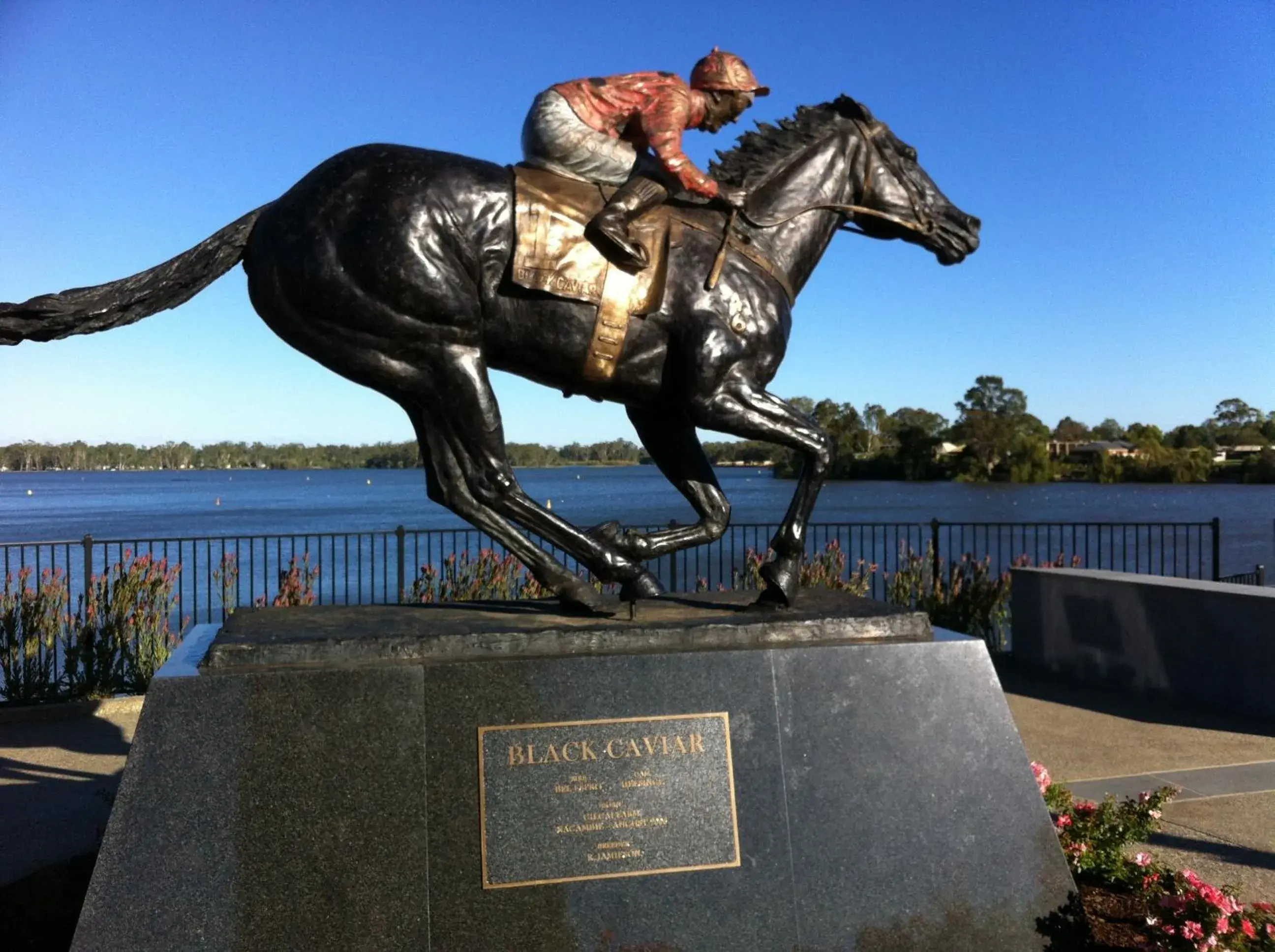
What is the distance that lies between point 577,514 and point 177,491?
91404 mm

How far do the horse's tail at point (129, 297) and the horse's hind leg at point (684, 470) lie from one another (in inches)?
78.3

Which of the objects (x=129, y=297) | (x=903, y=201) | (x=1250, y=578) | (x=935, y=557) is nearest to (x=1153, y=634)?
(x=935, y=557)

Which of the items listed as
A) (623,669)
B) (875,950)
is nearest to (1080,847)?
(875,950)

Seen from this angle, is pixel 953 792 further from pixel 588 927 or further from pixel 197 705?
pixel 197 705

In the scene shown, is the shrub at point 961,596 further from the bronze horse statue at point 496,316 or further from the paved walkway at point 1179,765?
the bronze horse statue at point 496,316

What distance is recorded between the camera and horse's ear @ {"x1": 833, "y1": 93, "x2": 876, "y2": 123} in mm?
5020

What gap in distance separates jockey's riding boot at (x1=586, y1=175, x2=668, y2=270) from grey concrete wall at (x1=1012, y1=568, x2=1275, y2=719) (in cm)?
620

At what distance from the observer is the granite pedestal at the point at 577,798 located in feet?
10.8

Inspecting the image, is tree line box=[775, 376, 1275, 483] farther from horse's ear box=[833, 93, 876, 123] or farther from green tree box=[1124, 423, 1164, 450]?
horse's ear box=[833, 93, 876, 123]

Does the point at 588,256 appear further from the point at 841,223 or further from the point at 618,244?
the point at 841,223

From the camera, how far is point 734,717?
3.72 metres

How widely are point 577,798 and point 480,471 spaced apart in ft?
4.91

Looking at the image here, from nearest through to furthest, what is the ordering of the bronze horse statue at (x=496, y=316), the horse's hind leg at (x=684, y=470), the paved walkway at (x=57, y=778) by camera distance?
1. the bronze horse statue at (x=496, y=316)
2. the horse's hind leg at (x=684, y=470)
3. the paved walkway at (x=57, y=778)

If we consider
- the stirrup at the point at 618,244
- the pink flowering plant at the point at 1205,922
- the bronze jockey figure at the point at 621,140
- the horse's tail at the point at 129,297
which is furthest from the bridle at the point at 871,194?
the pink flowering plant at the point at 1205,922
